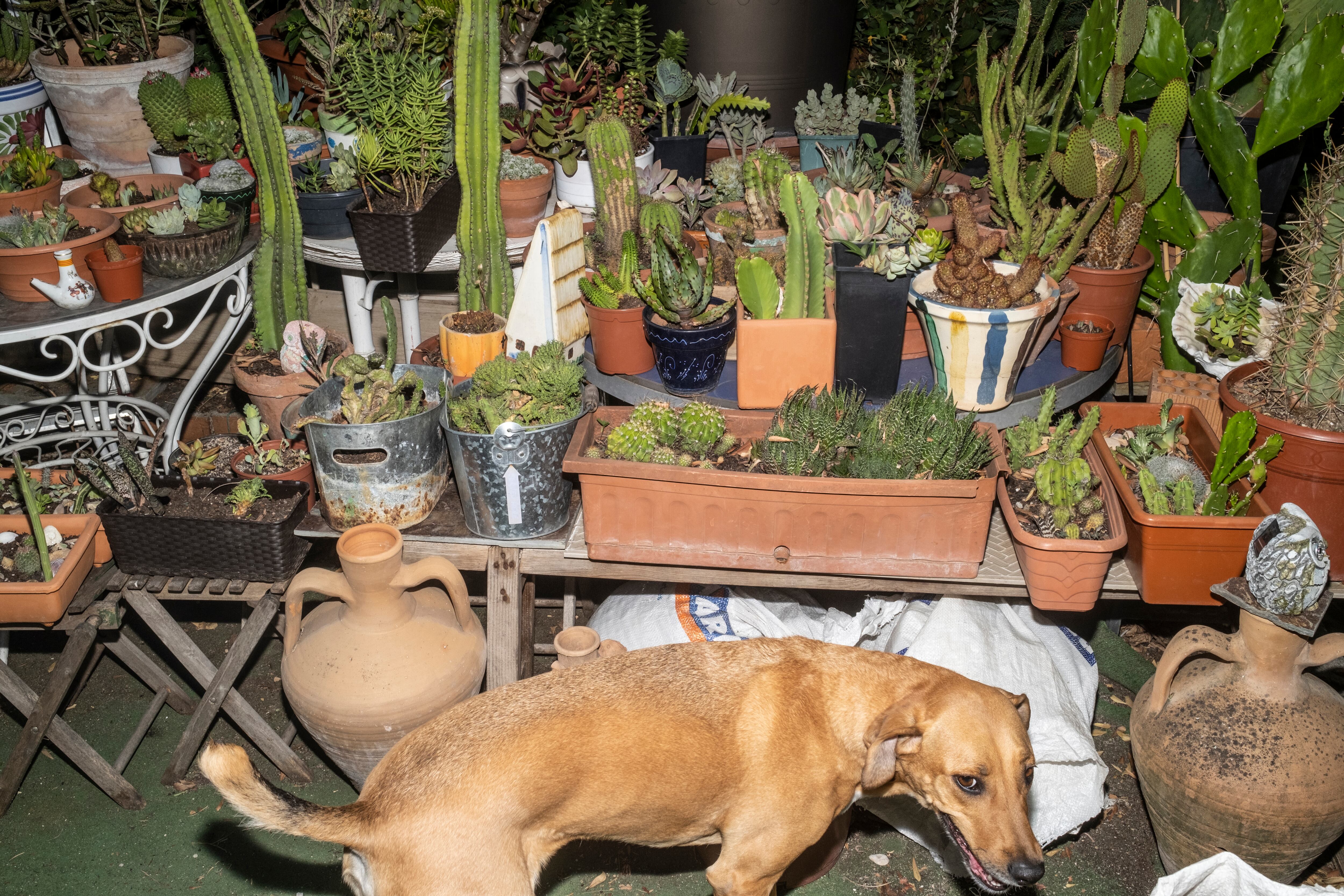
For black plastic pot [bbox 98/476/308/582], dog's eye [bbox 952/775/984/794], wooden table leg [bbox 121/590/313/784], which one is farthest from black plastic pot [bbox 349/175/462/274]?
dog's eye [bbox 952/775/984/794]

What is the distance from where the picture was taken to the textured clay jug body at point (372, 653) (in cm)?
284

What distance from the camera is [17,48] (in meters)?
4.81

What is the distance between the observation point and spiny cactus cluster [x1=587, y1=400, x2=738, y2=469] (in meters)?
2.96

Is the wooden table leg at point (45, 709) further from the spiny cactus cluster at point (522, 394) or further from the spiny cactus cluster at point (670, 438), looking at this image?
the spiny cactus cluster at point (670, 438)

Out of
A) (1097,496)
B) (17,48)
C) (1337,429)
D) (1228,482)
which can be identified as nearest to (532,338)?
(1097,496)

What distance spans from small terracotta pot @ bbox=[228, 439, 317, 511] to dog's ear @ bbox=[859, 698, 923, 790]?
1.95m

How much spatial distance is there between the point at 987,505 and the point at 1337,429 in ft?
3.31

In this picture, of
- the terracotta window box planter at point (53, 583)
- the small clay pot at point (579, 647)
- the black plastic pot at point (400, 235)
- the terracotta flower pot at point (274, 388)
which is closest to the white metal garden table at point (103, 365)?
the terracotta flower pot at point (274, 388)

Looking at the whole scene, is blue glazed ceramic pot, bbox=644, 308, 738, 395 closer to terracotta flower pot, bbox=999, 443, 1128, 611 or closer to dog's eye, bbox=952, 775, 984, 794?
terracotta flower pot, bbox=999, 443, 1128, 611

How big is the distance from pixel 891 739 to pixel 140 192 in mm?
3607

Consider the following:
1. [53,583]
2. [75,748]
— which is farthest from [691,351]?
[75,748]

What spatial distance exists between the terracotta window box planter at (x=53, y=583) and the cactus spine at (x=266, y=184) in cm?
92

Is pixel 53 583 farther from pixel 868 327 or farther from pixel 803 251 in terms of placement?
pixel 868 327

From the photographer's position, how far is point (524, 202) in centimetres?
397
